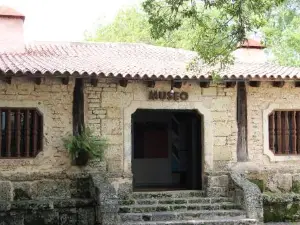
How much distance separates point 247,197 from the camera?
1216cm

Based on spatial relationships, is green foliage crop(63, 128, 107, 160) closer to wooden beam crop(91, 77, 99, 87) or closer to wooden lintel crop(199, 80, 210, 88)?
wooden beam crop(91, 77, 99, 87)

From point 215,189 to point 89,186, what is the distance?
119 inches

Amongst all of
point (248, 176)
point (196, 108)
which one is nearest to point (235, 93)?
point (196, 108)

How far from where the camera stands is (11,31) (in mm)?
15930

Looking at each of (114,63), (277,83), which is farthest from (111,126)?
(277,83)

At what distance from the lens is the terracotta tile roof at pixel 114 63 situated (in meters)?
12.0

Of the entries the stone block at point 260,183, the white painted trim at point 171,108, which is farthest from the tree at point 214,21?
the stone block at point 260,183

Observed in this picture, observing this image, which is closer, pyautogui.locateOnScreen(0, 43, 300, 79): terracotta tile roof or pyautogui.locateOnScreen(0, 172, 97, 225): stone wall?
pyautogui.locateOnScreen(0, 172, 97, 225): stone wall

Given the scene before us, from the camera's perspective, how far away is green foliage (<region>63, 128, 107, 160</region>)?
477 inches

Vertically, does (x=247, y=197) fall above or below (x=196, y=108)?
below

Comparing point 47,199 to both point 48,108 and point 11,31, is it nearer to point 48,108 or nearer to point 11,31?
point 48,108

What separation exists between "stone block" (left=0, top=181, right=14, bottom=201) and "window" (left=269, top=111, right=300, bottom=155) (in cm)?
634

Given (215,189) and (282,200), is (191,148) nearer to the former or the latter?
(215,189)

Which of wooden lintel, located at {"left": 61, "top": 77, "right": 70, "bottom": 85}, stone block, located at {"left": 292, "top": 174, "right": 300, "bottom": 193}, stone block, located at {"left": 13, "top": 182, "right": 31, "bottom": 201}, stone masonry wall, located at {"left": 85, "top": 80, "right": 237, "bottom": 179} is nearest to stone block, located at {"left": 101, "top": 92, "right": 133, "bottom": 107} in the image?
Answer: stone masonry wall, located at {"left": 85, "top": 80, "right": 237, "bottom": 179}
